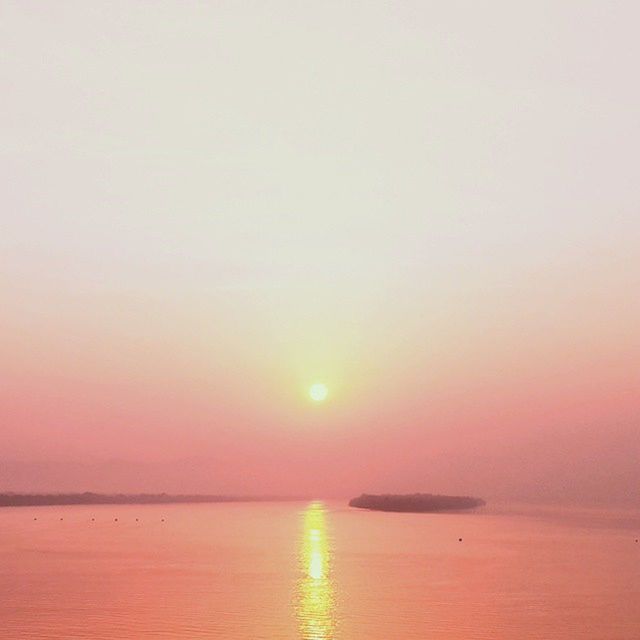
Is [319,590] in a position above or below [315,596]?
above

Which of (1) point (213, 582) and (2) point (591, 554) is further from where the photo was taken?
(2) point (591, 554)

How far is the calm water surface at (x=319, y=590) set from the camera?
43.7 m

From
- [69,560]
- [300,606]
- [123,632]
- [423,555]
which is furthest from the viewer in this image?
[423,555]

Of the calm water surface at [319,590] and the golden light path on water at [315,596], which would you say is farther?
the calm water surface at [319,590]

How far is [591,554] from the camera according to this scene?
91875mm

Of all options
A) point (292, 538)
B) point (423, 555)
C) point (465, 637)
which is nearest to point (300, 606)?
point (465, 637)

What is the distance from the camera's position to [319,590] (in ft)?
193

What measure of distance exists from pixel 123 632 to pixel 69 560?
43.4m

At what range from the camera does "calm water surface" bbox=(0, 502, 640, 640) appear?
43656 mm

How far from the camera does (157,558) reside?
8512cm

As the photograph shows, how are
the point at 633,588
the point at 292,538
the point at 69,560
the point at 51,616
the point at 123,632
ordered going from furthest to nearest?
the point at 292,538, the point at 69,560, the point at 633,588, the point at 51,616, the point at 123,632

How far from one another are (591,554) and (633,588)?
99.9 ft

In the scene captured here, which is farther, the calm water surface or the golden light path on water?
the calm water surface

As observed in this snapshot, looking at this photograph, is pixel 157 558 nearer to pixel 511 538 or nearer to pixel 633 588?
pixel 633 588
